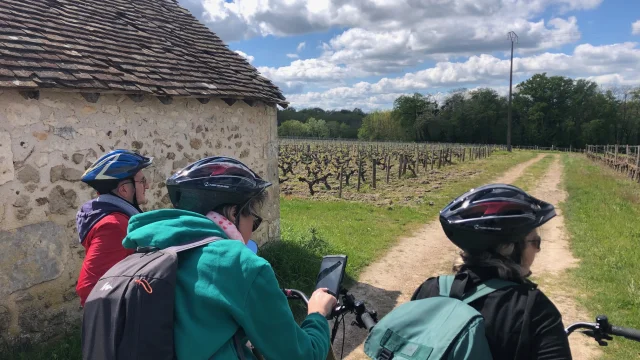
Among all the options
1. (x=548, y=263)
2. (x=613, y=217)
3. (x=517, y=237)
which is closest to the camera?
(x=517, y=237)

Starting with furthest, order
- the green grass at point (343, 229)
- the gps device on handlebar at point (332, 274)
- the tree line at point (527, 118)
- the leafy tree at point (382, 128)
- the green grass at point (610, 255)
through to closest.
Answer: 1. the leafy tree at point (382, 128)
2. the tree line at point (527, 118)
3. the green grass at point (343, 229)
4. the green grass at point (610, 255)
5. the gps device on handlebar at point (332, 274)

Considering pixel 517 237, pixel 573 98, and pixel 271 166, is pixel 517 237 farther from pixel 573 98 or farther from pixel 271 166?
pixel 573 98

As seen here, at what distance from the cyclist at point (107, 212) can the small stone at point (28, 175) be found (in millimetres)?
1895

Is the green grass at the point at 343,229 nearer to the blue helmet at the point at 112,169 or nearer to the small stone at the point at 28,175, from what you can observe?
the small stone at the point at 28,175

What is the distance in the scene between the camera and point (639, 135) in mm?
65688

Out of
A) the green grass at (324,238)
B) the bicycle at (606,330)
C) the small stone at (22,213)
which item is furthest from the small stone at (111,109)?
the bicycle at (606,330)

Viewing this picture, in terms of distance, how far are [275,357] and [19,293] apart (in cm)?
367

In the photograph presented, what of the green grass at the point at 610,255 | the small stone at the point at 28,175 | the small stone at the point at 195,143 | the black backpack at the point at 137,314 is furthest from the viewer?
the small stone at the point at 195,143

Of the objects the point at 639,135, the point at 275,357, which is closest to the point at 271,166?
the point at 275,357

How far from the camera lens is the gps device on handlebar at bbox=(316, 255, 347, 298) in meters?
1.96

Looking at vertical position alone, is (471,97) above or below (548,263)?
above

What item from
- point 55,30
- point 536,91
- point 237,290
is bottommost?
point 237,290

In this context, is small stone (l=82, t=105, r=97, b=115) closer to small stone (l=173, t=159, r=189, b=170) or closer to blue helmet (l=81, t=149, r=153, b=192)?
small stone (l=173, t=159, r=189, b=170)

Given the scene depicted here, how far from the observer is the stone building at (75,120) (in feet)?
13.2
